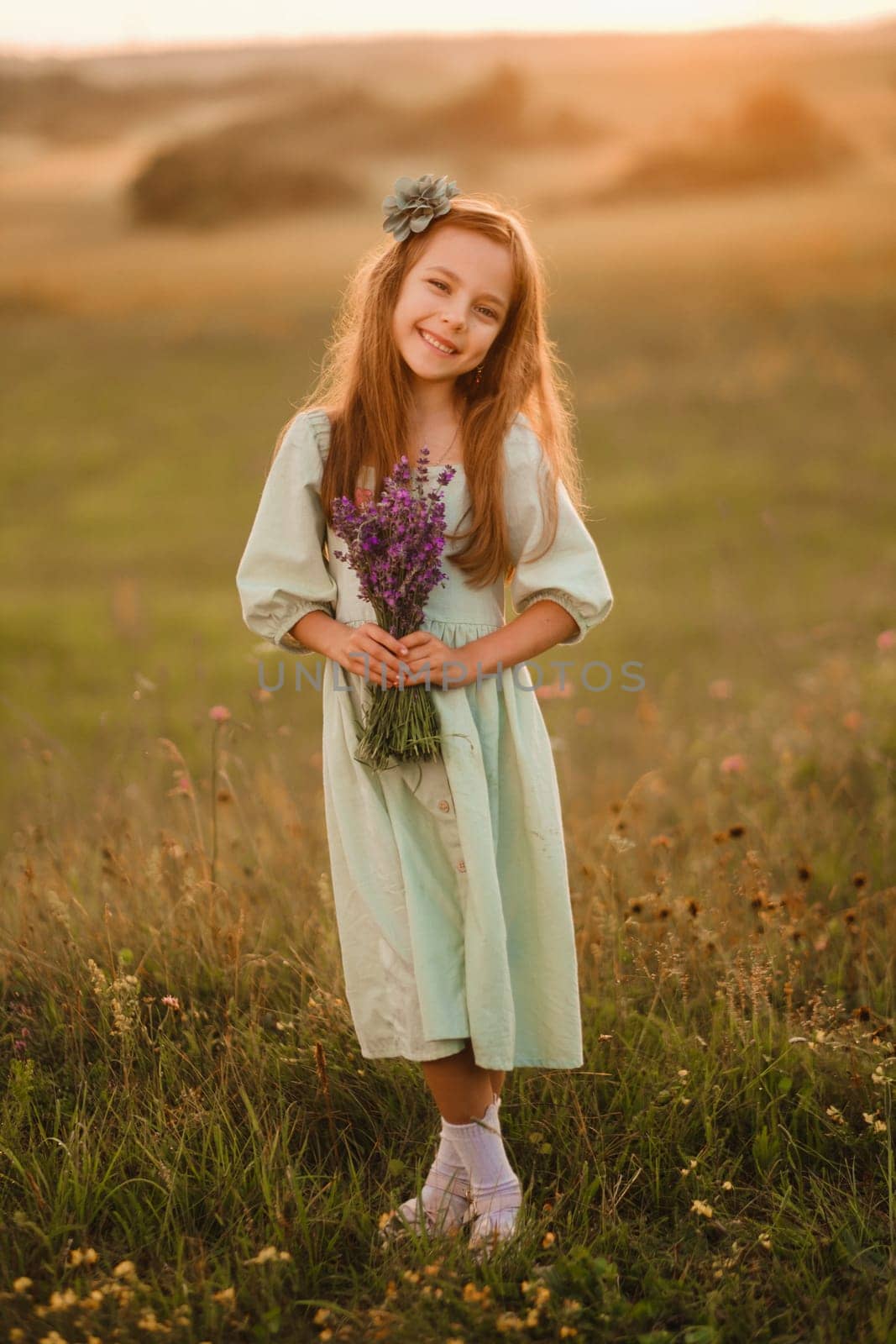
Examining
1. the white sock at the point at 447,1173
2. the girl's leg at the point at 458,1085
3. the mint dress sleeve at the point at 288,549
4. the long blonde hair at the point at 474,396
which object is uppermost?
the long blonde hair at the point at 474,396

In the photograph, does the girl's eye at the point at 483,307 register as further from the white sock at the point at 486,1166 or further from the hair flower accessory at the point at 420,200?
the white sock at the point at 486,1166

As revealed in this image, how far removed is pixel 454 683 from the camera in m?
2.46

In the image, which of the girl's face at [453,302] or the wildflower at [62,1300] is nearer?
the wildflower at [62,1300]

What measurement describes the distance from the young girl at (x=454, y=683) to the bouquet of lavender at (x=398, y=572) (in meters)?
0.06

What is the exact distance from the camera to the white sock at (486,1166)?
2469mm

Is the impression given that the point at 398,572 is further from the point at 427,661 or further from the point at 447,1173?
the point at 447,1173

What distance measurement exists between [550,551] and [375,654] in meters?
0.46

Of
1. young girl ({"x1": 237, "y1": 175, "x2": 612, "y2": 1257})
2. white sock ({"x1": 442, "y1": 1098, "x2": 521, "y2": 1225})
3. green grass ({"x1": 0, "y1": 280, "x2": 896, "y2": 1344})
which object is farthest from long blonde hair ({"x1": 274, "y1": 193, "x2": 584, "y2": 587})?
white sock ({"x1": 442, "y1": 1098, "x2": 521, "y2": 1225})

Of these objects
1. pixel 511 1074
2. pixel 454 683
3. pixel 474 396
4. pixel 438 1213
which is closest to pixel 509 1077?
pixel 511 1074

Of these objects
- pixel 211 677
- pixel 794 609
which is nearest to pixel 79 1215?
pixel 211 677

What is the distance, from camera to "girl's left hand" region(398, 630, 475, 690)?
239cm

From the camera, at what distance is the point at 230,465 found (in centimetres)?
1491

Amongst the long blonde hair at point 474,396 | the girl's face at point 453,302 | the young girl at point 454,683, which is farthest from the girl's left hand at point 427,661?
the girl's face at point 453,302

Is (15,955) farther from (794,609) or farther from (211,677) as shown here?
(794,609)
